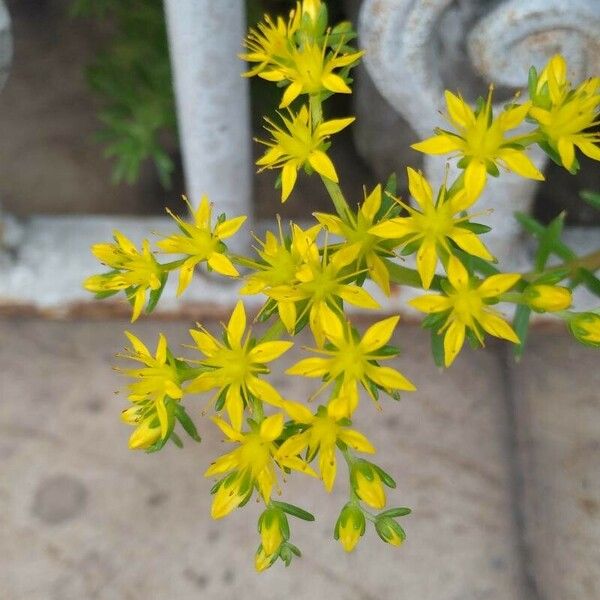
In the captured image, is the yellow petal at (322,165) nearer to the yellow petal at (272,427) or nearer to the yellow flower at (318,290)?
the yellow flower at (318,290)

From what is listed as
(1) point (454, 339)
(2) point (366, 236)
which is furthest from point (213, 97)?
(1) point (454, 339)

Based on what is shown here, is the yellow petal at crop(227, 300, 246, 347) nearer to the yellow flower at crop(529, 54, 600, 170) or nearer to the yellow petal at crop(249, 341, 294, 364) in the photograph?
the yellow petal at crop(249, 341, 294, 364)

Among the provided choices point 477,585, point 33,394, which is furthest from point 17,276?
point 477,585

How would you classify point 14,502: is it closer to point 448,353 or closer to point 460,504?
point 460,504

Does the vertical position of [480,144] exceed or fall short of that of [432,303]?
it exceeds it

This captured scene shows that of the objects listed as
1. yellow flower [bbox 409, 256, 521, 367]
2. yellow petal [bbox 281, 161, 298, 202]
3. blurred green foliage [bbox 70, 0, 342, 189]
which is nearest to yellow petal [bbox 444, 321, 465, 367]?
yellow flower [bbox 409, 256, 521, 367]

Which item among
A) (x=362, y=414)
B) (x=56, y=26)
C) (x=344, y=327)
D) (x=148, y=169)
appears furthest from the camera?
(x=56, y=26)

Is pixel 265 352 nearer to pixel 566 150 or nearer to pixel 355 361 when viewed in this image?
pixel 355 361
